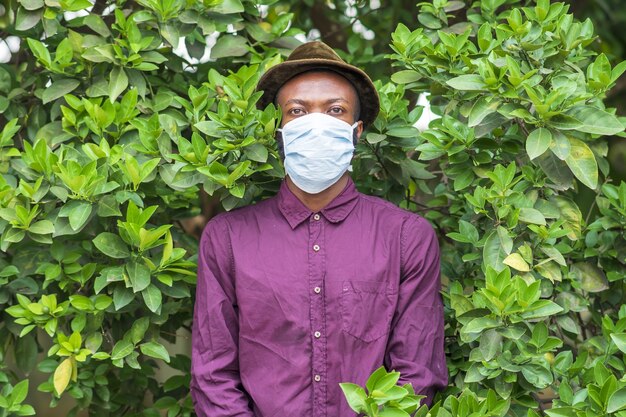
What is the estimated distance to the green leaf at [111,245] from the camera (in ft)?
11.1

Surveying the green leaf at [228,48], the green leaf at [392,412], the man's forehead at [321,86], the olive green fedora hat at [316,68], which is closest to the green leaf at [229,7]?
the green leaf at [228,48]

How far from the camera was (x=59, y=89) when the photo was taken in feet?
12.3

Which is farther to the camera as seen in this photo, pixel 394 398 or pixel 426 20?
pixel 426 20

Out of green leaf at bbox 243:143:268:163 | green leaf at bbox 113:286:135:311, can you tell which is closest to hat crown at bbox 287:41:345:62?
green leaf at bbox 243:143:268:163

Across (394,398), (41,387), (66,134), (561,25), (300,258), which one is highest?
(561,25)

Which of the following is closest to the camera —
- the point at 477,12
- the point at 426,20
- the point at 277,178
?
the point at 277,178

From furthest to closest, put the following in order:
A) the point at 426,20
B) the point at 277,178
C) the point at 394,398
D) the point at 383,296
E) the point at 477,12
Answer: the point at 477,12
the point at 426,20
the point at 277,178
the point at 383,296
the point at 394,398

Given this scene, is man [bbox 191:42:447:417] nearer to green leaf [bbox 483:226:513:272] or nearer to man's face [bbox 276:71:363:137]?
man's face [bbox 276:71:363:137]

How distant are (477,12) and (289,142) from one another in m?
1.38

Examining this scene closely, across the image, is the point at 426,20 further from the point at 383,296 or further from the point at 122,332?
the point at 122,332

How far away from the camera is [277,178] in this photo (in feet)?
11.9

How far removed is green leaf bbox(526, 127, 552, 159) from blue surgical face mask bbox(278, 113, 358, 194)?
0.59 meters

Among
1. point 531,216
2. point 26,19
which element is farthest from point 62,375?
point 531,216

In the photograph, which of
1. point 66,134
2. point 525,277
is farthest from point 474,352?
point 66,134
